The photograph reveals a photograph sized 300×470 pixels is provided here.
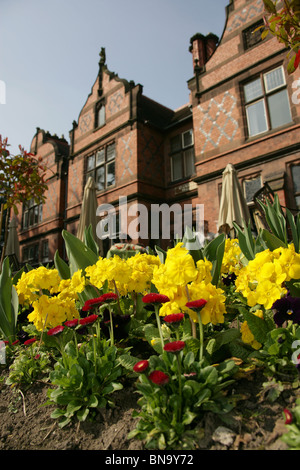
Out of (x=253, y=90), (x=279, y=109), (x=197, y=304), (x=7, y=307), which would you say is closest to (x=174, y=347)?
(x=197, y=304)

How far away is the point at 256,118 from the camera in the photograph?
1009 centimetres

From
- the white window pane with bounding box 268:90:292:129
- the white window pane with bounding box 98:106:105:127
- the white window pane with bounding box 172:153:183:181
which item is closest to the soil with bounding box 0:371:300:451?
the white window pane with bounding box 268:90:292:129

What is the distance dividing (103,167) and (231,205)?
9.40 meters

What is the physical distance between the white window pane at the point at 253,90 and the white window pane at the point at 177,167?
171 inches

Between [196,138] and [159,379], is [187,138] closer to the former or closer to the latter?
[196,138]

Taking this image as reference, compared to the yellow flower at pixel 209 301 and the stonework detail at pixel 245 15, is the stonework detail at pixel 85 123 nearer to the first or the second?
the stonework detail at pixel 245 15

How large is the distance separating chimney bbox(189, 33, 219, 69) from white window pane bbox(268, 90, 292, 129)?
466 centimetres

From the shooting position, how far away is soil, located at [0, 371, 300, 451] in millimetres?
1062

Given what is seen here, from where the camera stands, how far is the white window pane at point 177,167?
13945 millimetres

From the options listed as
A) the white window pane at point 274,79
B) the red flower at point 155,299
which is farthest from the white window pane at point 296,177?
the red flower at point 155,299

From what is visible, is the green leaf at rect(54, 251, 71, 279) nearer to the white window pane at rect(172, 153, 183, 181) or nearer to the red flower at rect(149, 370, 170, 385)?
the red flower at rect(149, 370, 170, 385)
